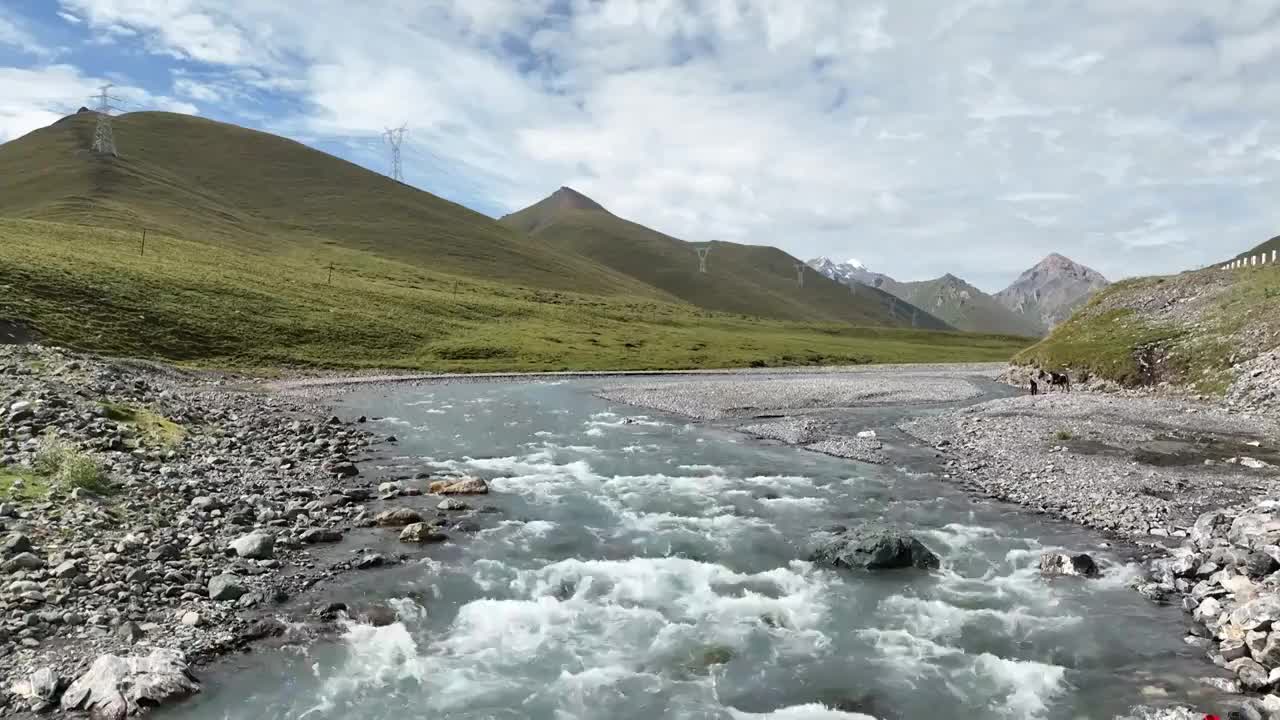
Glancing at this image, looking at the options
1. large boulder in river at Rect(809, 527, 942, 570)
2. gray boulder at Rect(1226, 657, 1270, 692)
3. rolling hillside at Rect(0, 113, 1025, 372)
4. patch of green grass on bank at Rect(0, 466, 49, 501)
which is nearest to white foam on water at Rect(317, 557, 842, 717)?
large boulder in river at Rect(809, 527, 942, 570)

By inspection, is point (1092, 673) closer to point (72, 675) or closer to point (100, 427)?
point (72, 675)

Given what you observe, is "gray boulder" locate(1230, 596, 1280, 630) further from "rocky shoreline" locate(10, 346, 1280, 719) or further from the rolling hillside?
the rolling hillside

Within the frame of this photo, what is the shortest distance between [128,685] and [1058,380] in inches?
2736

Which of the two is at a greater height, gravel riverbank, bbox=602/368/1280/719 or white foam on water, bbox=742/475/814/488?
gravel riverbank, bbox=602/368/1280/719

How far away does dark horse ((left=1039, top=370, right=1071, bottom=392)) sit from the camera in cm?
6272

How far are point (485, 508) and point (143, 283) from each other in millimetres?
76232

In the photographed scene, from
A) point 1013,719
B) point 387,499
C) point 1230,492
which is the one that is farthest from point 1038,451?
point 387,499

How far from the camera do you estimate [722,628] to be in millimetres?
17359

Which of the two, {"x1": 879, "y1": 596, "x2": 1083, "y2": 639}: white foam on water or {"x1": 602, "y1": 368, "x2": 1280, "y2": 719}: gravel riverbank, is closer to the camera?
{"x1": 602, "y1": 368, "x2": 1280, "y2": 719}: gravel riverbank

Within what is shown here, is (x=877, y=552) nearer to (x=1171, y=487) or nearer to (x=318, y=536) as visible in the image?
(x=1171, y=487)

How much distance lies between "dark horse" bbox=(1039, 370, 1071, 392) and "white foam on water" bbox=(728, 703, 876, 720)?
2324 inches

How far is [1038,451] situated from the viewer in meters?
34.7

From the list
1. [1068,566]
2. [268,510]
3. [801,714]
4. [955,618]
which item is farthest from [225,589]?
[1068,566]

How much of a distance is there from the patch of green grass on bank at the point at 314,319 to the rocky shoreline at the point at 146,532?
1571 inches
